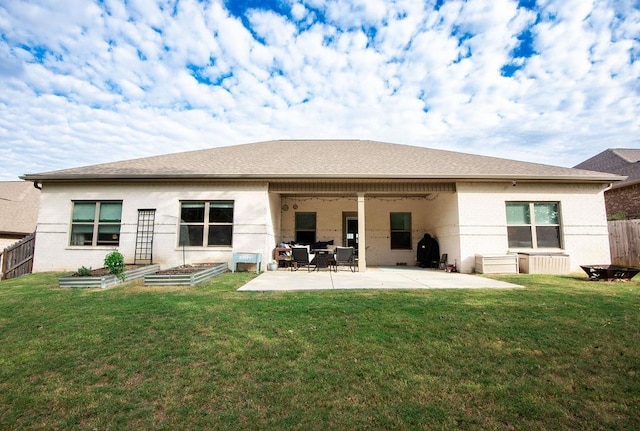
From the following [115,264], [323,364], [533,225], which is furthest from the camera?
[533,225]

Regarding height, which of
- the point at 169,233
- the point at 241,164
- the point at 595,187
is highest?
the point at 241,164

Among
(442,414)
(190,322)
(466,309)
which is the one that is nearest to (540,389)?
(442,414)

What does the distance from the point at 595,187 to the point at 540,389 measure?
36.2ft

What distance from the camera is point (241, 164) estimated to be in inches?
440

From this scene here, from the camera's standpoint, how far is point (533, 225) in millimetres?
10297

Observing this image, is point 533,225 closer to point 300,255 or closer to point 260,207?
point 300,255

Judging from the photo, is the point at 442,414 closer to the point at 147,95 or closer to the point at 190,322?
the point at 190,322

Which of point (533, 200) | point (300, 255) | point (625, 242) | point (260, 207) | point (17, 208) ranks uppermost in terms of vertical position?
point (17, 208)

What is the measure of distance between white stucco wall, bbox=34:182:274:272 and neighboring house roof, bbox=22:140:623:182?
0.51 meters

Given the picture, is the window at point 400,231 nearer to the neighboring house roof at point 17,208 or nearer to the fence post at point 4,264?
the fence post at point 4,264

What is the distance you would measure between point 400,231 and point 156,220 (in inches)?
391

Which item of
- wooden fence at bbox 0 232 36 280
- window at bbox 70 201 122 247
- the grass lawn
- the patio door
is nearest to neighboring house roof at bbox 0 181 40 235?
wooden fence at bbox 0 232 36 280

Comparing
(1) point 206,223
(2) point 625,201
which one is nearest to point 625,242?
(2) point 625,201

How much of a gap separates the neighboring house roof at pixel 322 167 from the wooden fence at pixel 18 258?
7.47ft
